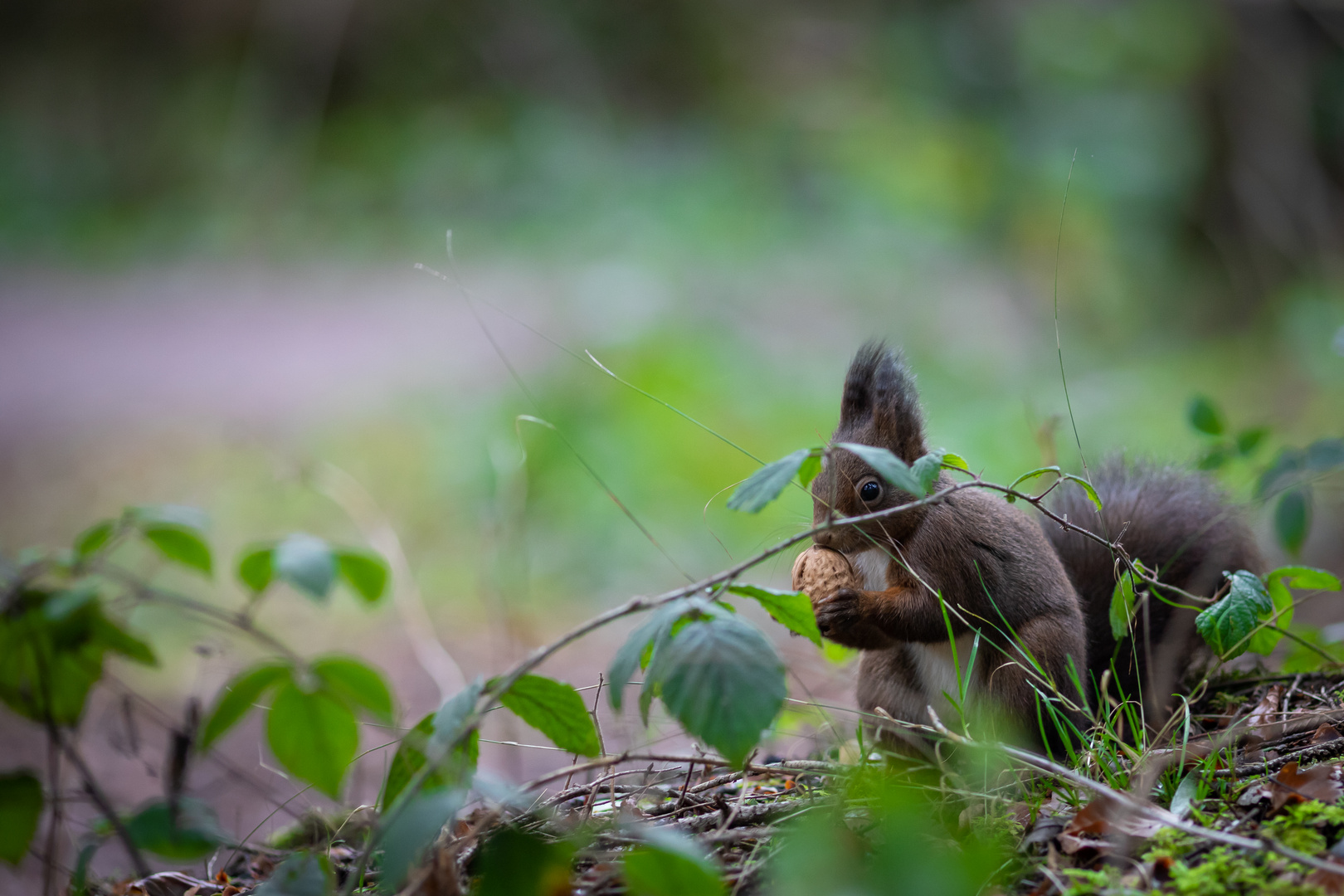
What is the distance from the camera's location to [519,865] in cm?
116

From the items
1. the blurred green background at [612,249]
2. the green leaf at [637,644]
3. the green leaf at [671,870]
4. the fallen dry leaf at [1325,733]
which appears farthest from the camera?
the blurred green background at [612,249]

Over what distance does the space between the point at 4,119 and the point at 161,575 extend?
9.50m

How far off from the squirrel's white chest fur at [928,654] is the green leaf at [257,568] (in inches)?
40.2

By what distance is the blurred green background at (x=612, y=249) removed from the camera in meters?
5.69

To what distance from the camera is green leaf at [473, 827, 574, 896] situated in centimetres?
116

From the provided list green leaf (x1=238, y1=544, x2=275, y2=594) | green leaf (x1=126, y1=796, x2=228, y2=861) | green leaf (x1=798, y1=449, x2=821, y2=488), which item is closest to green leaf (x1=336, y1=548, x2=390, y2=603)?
green leaf (x1=238, y1=544, x2=275, y2=594)

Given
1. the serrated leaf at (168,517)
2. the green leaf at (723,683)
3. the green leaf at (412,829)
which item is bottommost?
the green leaf at (412,829)

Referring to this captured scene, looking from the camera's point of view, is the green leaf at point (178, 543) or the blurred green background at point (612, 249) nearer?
the green leaf at point (178, 543)

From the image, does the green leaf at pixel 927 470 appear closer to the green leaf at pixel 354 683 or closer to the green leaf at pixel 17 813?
the green leaf at pixel 354 683

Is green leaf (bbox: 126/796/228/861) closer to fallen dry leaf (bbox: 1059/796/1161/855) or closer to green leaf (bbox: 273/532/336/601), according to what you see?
green leaf (bbox: 273/532/336/601)

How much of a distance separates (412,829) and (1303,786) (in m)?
1.24

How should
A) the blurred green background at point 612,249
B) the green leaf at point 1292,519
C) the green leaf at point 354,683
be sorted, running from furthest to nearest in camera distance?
the blurred green background at point 612,249
the green leaf at point 1292,519
the green leaf at point 354,683

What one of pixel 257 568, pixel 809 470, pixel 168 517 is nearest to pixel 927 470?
pixel 809 470

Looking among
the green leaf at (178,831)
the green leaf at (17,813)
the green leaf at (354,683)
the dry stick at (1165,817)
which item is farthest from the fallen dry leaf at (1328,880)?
the green leaf at (17,813)
